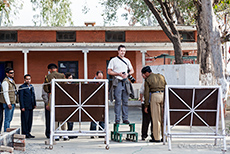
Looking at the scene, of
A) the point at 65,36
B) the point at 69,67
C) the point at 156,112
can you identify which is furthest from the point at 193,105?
the point at 69,67

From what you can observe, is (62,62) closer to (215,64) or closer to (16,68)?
(16,68)

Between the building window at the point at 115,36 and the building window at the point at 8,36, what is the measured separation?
210 inches

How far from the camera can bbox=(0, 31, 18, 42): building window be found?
78.4 ft

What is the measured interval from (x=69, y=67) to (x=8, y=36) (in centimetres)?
399

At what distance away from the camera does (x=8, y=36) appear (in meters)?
24.0

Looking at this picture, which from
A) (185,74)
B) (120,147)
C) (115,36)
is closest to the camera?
(120,147)

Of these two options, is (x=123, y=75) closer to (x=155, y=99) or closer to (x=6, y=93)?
(x=155, y=99)

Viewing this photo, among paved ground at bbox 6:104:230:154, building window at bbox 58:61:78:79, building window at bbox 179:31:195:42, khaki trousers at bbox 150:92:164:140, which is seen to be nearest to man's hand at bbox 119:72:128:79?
khaki trousers at bbox 150:92:164:140

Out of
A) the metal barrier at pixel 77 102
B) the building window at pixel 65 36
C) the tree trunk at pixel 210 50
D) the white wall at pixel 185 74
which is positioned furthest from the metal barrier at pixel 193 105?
the building window at pixel 65 36

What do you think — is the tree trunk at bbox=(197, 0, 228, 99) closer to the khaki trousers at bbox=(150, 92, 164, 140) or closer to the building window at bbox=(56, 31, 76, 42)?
the khaki trousers at bbox=(150, 92, 164, 140)

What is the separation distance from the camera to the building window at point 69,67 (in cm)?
2470

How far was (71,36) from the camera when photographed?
24234mm

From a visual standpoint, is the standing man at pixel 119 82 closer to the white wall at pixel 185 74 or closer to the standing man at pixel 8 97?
the standing man at pixel 8 97

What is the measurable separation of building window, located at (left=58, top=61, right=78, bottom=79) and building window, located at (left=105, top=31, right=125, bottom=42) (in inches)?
99.0
